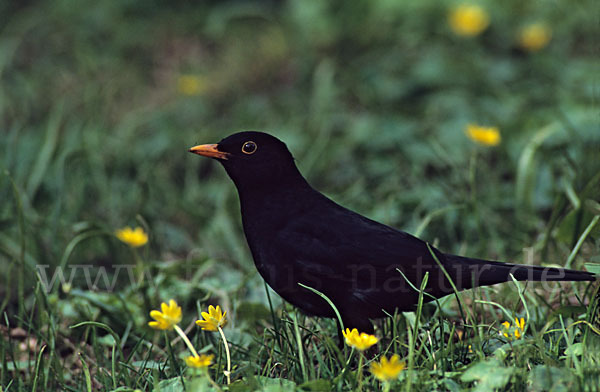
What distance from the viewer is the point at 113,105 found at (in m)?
6.09

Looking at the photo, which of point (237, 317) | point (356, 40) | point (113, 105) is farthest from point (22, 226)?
point (356, 40)

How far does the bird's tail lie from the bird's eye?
827mm

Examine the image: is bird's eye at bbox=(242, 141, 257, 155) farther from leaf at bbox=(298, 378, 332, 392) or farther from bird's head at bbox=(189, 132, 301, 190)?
leaf at bbox=(298, 378, 332, 392)

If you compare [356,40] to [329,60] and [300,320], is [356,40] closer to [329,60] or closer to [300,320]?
[329,60]

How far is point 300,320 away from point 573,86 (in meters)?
3.42

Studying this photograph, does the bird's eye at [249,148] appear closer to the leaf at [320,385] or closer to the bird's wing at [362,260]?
the bird's wing at [362,260]

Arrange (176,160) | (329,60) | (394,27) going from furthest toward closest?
(394,27)
(329,60)
(176,160)

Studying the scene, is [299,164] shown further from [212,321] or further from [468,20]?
[212,321]

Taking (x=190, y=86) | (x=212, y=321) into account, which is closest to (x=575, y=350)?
(x=212, y=321)

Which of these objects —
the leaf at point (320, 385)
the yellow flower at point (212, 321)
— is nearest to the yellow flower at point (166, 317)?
the yellow flower at point (212, 321)

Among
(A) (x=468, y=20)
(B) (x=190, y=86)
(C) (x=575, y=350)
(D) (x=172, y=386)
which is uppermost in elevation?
(A) (x=468, y=20)

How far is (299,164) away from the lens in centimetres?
475

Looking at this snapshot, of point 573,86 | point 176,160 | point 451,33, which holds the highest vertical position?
point 451,33

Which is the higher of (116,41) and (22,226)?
(116,41)
